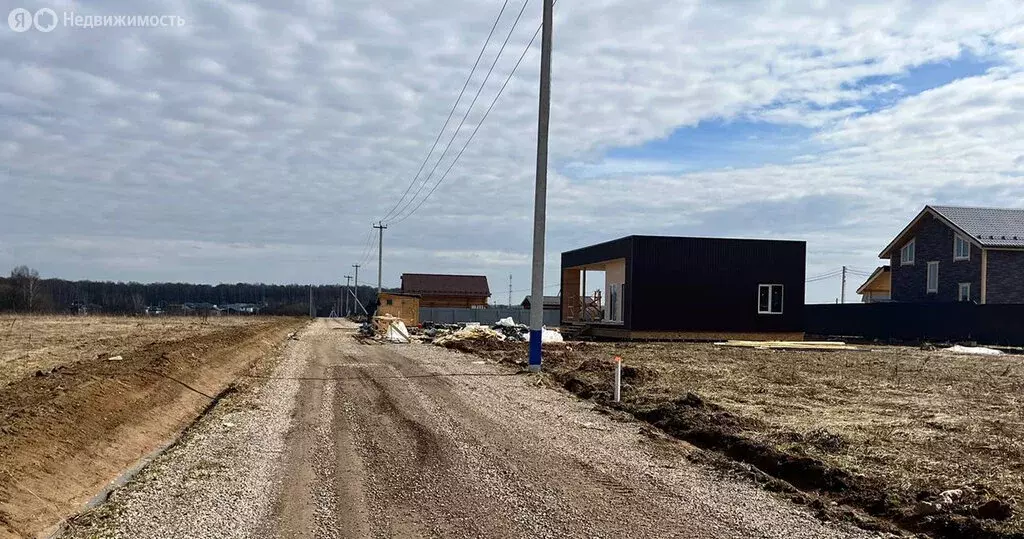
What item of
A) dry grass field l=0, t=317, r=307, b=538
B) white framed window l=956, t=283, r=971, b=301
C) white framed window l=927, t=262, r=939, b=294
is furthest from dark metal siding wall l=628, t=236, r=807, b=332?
dry grass field l=0, t=317, r=307, b=538

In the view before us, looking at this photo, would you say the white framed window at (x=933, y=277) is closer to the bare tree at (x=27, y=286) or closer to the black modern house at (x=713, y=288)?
the black modern house at (x=713, y=288)

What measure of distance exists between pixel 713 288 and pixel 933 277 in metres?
13.9

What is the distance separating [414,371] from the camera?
20.7 metres

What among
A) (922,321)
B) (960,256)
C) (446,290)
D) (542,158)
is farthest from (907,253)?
(446,290)

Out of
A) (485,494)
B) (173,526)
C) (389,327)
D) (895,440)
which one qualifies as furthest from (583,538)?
(389,327)

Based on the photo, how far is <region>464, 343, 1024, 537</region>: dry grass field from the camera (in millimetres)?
7469

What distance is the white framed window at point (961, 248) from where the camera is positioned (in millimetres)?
40934

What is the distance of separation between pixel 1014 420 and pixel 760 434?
14.7 ft

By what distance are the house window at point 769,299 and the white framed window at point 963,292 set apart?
9.83 meters

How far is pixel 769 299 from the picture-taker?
3856cm

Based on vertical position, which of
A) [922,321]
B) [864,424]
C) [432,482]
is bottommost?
[432,482]

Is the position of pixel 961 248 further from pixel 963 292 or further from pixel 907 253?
pixel 907 253

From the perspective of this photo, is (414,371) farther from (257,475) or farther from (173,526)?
(173,526)

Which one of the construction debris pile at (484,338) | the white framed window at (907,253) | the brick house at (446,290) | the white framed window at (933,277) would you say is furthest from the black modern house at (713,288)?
the brick house at (446,290)
